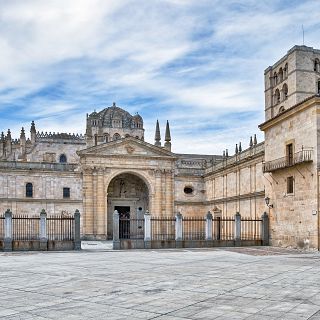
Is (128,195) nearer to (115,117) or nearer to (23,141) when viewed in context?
(23,141)

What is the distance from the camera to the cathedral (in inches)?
1024

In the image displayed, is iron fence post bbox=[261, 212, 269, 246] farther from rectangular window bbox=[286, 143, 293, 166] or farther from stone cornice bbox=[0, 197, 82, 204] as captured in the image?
stone cornice bbox=[0, 197, 82, 204]

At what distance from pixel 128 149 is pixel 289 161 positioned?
20.2m

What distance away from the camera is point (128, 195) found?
45.9m

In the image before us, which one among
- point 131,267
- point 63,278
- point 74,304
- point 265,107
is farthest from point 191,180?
point 74,304

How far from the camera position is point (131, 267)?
15.6 m

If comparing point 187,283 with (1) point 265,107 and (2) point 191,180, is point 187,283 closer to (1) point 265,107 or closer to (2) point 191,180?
(2) point 191,180

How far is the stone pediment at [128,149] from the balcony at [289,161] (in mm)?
17275

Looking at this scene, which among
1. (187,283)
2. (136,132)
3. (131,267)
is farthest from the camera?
(136,132)

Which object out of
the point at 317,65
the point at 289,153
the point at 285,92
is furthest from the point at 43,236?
the point at 317,65

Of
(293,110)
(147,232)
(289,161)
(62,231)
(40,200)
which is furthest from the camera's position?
(40,200)

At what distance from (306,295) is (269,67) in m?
49.5

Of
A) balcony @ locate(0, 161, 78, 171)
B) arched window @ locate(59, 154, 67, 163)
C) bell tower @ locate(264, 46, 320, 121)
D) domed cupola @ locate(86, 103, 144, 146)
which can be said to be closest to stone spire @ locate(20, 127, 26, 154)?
arched window @ locate(59, 154, 67, 163)

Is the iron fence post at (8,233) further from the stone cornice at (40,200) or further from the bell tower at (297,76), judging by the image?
the bell tower at (297,76)
